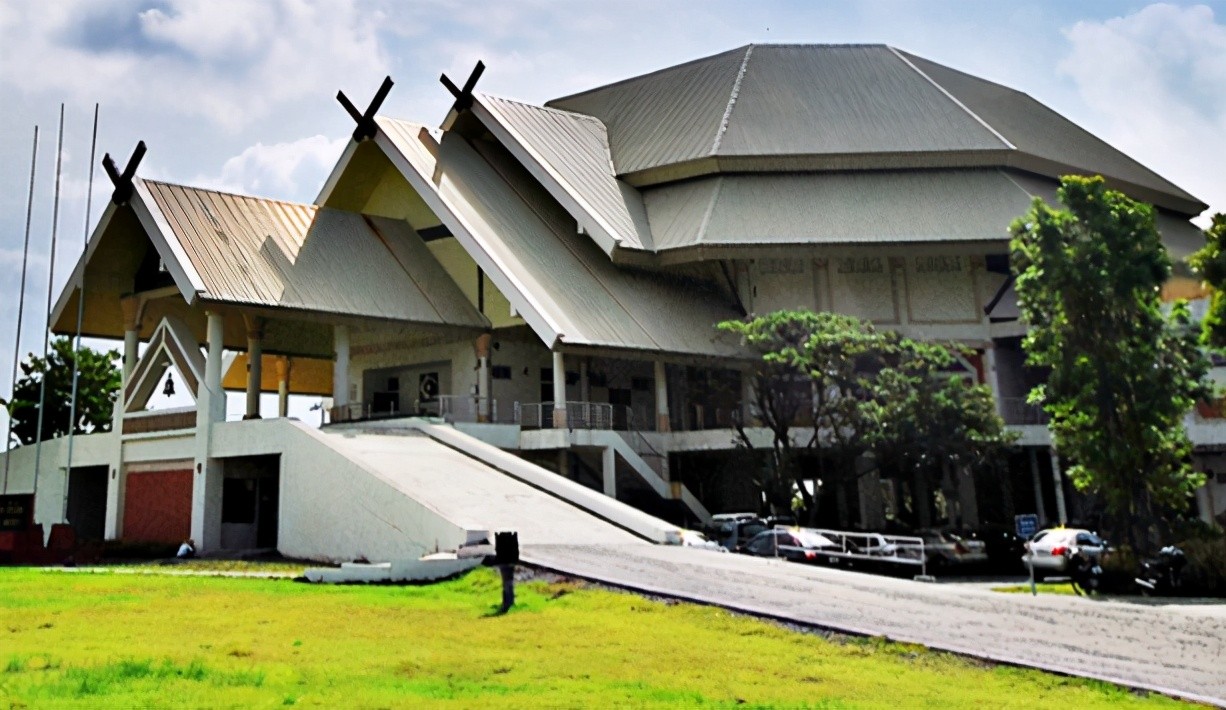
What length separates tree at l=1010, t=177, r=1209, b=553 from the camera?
18641 mm

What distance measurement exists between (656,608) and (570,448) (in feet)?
53.8

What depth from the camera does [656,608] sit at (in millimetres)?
12266

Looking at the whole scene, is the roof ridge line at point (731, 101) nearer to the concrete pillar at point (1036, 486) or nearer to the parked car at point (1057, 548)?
the concrete pillar at point (1036, 486)

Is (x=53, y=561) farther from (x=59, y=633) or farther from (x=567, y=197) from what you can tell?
(x=567, y=197)

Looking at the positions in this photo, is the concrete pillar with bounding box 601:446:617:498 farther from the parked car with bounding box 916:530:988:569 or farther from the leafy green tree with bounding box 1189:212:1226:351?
the leafy green tree with bounding box 1189:212:1226:351

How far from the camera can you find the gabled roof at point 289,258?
85.3ft

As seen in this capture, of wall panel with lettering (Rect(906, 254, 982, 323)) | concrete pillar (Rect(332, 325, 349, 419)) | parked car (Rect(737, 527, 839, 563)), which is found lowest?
parked car (Rect(737, 527, 839, 563))

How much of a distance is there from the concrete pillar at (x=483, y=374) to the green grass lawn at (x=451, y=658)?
17.7 meters

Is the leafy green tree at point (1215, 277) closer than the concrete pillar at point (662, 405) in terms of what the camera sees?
Yes

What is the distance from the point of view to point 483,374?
31.2 m

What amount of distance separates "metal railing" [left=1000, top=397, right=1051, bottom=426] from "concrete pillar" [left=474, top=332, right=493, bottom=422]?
610 inches

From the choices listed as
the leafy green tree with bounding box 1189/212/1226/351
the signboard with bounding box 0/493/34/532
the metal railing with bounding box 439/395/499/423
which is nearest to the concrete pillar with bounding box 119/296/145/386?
the signboard with bounding box 0/493/34/532

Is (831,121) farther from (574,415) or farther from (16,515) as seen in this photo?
(16,515)

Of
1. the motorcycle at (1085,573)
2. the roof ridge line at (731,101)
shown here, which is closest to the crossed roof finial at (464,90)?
the roof ridge line at (731,101)
